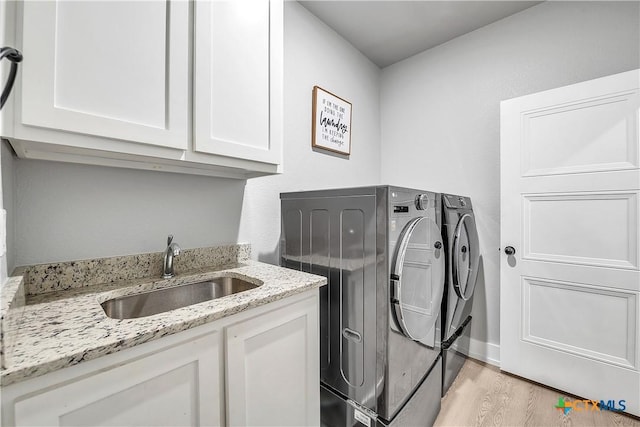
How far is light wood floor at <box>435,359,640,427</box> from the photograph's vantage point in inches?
64.0

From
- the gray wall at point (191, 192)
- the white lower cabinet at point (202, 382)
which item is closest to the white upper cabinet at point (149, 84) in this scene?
the gray wall at point (191, 192)

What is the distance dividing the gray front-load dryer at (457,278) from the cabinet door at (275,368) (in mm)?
1017

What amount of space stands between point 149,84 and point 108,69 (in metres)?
0.12

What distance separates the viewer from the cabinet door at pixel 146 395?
0.60 m

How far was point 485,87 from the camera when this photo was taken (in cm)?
233

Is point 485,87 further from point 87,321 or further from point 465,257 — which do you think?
point 87,321

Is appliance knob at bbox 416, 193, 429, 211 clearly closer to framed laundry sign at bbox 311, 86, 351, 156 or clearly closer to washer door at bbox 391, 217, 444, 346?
washer door at bbox 391, 217, 444, 346

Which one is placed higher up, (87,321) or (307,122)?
(307,122)

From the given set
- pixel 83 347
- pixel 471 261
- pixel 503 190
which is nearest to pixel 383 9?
pixel 503 190

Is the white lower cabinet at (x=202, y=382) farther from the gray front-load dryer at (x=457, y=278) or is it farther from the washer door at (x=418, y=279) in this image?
the gray front-load dryer at (x=457, y=278)

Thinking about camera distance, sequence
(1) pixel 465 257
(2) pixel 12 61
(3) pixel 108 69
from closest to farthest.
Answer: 1. (2) pixel 12 61
2. (3) pixel 108 69
3. (1) pixel 465 257

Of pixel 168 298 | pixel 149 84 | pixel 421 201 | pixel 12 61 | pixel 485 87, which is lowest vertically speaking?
pixel 168 298

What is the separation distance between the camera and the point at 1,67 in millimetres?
691

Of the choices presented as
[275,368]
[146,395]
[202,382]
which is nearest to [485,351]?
[275,368]
